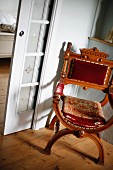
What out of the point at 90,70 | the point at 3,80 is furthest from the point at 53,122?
the point at 3,80

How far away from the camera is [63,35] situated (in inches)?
103

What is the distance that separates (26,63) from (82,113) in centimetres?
72

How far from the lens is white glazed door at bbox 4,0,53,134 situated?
228 cm

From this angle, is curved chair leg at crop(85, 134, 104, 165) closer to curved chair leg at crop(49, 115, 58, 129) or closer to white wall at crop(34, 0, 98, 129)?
curved chair leg at crop(49, 115, 58, 129)

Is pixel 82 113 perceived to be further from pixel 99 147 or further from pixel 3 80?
pixel 3 80

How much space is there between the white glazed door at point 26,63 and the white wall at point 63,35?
0.09 meters

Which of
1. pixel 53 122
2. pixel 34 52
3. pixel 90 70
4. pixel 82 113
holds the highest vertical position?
pixel 34 52

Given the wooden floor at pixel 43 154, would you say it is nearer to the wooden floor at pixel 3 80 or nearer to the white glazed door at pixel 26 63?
the white glazed door at pixel 26 63

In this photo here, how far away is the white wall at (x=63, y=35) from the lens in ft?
8.34

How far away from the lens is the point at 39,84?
104 inches

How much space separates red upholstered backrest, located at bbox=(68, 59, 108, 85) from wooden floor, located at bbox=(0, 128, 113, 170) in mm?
698

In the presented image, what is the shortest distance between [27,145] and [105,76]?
3.41ft

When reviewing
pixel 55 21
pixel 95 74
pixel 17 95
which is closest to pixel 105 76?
pixel 95 74

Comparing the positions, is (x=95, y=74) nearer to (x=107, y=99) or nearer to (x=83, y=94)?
(x=107, y=99)
